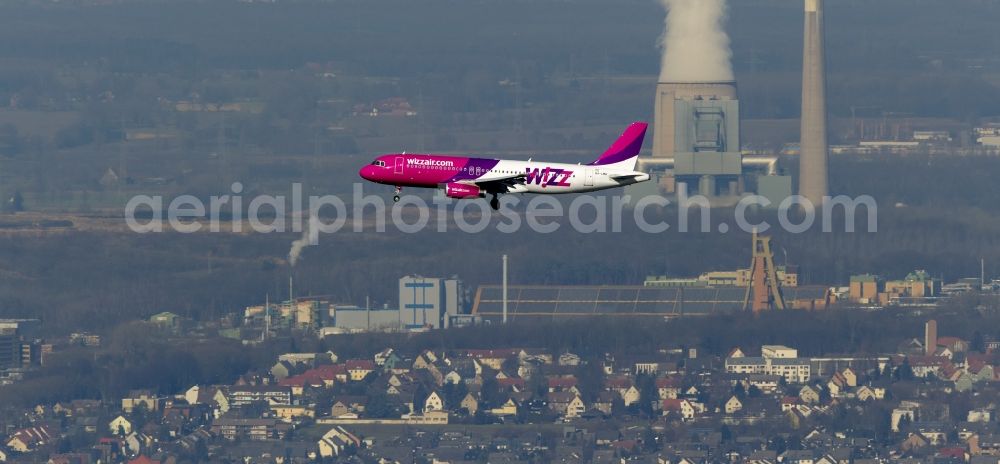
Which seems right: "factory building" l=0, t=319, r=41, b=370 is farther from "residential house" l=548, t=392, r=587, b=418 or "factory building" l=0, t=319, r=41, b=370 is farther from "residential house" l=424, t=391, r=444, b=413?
"residential house" l=548, t=392, r=587, b=418

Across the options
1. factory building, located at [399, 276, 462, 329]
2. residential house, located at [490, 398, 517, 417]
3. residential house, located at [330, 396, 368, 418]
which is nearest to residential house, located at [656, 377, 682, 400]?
residential house, located at [490, 398, 517, 417]

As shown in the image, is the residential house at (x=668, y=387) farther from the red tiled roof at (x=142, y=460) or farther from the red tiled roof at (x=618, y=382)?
the red tiled roof at (x=142, y=460)

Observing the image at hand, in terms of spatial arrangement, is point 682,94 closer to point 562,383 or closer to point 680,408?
point 562,383

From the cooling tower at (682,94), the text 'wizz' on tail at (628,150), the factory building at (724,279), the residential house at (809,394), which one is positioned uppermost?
the cooling tower at (682,94)

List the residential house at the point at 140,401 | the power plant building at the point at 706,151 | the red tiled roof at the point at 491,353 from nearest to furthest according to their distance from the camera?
the residential house at the point at 140,401 → the red tiled roof at the point at 491,353 → the power plant building at the point at 706,151

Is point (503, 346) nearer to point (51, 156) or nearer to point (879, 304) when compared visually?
point (879, 304)

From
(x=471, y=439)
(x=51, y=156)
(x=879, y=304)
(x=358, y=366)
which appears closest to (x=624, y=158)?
(x=471, y=439)

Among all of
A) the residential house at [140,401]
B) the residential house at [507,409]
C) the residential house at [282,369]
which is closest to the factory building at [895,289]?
the residential house at [507,409]
